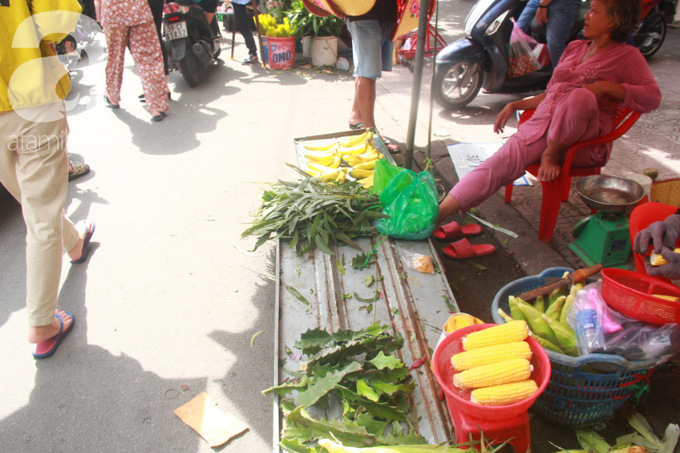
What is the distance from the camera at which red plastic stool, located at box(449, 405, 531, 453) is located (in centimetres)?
Result: 155

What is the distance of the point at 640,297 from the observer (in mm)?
1707

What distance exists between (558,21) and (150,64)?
16.3 ft

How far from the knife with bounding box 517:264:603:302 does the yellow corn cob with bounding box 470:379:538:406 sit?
0.69 m

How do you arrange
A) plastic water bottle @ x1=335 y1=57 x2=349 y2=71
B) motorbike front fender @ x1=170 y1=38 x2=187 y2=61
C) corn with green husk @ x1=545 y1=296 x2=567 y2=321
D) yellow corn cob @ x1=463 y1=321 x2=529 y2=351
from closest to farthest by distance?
yellow corn cob @ x1=463 y1=321 x2=529 y2=351 < corn with green husk @ x1=545 y1=296 x2=567 y2=321 < motorbike front fender @ x1=170 y1=38 x2=187 y2=61 < plastic water bottle @ x1=335 y1=57 x2=349 y2=71

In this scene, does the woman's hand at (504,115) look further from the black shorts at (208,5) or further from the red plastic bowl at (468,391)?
→ the black shorts at (208,5)

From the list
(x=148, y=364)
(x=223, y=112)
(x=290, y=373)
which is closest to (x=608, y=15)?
(x=290, y=373)

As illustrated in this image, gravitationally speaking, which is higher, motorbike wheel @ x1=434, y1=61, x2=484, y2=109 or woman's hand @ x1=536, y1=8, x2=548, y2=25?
woman's hand @ x1=536, y1=8, x2=548, y2=25

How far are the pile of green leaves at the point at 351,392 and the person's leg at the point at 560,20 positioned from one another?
4470 mm

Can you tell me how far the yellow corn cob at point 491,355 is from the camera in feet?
5.15

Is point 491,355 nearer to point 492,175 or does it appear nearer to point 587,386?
point 587,386

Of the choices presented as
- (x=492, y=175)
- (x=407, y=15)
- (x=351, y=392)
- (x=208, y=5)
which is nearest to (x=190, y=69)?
(x=208, y=5)

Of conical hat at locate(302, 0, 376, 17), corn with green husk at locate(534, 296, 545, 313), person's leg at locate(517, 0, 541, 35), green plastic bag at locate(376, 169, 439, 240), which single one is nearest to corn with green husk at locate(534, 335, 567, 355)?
corn with green husk at locate(534, 296, 545, 313)

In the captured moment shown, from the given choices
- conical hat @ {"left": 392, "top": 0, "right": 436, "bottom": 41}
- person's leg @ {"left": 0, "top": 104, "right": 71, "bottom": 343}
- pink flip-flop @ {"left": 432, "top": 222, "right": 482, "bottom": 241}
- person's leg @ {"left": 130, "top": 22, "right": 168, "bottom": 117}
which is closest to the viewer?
person's leg @ {"left": 0, "top": 104, "right": 71, "bottom": 343}

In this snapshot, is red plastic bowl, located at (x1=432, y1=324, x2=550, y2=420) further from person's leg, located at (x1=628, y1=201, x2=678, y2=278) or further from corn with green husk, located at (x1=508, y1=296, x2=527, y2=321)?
person's leg, located at (x1=628, y1=201, x2=678, y2=278)
